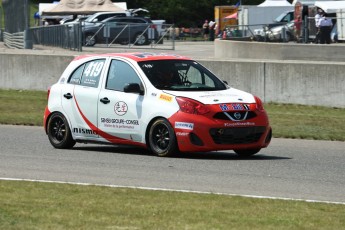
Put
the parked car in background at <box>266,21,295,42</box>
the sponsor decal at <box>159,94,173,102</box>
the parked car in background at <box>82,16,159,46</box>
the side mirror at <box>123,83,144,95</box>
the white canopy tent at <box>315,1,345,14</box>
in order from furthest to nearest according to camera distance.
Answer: the white canopy tent at <box>315,1,345,14</box> → the parked car in background at <box>82,16,159,46</box> → the parked car in background at <box>266,21,295,42</box> → the side mirror at <box>123,83,144,95</box> → the sponsor decal at <box>159,94,173,102</box>

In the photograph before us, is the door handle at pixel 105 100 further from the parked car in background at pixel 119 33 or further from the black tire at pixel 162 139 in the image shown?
the parked car in background at pixel 119 33

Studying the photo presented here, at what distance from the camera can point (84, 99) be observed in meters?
14.6

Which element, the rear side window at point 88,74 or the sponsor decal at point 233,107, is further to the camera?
the rear side window at point 88,74

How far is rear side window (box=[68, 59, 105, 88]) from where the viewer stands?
1458 centimetres

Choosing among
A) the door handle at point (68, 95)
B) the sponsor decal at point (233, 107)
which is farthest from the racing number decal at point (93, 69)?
the sponsor decal at point (233, 107)

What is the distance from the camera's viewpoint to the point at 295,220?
27.4 ft

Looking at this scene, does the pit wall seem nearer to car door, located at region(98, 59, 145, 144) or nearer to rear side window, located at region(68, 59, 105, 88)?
rear side window, located at region(68, 59, 105, 88)

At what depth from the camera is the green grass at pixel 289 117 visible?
17.2 m

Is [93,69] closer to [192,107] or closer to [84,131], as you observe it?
[84,131]

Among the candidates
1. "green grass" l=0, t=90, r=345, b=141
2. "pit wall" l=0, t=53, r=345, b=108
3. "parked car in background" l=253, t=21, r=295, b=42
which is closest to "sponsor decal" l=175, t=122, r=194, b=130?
"green grass" l=0, t=90, r=345, b=141

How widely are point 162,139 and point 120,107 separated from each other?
0.89m

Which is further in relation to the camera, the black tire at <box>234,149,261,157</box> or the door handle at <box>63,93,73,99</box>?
the door handle at <box>63,93,73,99</box>

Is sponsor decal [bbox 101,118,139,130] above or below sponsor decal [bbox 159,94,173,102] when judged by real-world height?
below

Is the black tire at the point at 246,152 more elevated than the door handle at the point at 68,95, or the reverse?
the door handle at the point at 68,95
